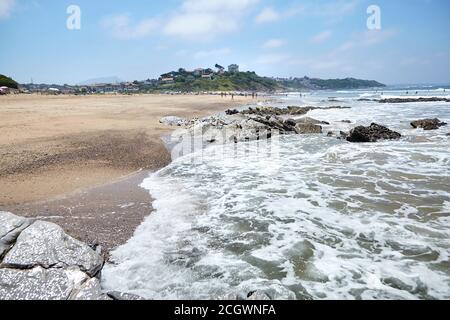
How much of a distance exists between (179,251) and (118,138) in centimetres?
1150

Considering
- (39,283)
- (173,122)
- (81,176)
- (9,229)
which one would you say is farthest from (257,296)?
(173,122)

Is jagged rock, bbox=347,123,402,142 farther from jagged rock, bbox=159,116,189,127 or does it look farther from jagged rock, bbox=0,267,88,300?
jagged rock, bbox=0,267,88,300

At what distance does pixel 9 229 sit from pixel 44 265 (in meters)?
0.94

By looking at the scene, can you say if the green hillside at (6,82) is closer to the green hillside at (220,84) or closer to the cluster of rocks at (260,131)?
the cluster of rocks at (260,131)

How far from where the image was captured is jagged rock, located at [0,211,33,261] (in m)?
4.29

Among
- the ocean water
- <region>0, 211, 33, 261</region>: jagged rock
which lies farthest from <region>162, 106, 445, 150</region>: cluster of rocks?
<region>0, 211, 33, 261</region>: jagged rock

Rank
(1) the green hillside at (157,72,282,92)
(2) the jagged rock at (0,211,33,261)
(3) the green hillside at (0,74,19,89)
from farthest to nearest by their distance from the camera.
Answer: (1) the green hillside at (157,72,282,92), (3) the green hillside at (0,74,19,89), (2) the jagged rock at (0,211,33,261)

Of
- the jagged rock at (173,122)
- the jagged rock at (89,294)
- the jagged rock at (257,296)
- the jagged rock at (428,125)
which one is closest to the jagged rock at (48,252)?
the jagged rock at (89,294)

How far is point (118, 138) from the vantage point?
15.9 m

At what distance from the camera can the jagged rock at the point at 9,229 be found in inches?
169

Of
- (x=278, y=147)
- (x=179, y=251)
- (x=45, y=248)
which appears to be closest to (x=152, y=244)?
(x=179, y=251)

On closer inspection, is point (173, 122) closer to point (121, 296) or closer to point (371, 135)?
point (371, 135)

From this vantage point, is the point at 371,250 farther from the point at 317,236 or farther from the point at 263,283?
the point at 263,283

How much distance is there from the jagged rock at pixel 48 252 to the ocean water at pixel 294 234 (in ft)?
1.85
